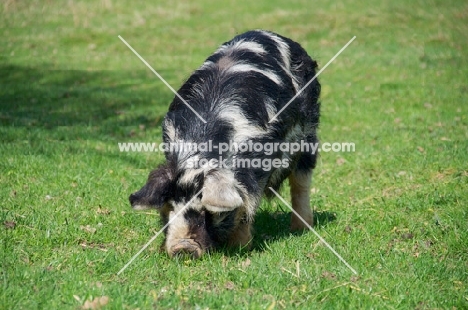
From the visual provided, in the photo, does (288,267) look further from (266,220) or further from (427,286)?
(266,220)

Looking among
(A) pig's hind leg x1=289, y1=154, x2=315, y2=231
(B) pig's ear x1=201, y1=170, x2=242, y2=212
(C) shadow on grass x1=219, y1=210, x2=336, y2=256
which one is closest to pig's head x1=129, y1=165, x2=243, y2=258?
(B) pig's ear x1=201, y1=170, x2=242, y2=212

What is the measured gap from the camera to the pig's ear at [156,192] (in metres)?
4.66

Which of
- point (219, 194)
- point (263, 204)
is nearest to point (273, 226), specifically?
point (263, 204)

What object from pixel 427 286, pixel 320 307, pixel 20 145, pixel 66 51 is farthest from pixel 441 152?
pixel 66 51

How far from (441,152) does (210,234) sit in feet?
15.1

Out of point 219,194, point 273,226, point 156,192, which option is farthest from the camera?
point 273,226

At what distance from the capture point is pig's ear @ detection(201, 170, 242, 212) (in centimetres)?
450

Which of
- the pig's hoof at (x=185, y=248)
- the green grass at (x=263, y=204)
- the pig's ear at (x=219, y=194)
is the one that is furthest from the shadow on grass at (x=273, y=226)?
the pig's ear at (x=219, y=194)

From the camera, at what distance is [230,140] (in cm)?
492

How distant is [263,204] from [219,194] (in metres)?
2.39

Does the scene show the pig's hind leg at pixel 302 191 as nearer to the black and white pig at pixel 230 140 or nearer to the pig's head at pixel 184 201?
the black and white pig at pixel 230 140

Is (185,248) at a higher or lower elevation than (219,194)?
lower

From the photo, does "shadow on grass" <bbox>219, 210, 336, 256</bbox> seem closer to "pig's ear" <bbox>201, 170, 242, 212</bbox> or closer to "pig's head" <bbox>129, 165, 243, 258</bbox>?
"pig's head" <bbox>129, 165, 243, 258</bbox>

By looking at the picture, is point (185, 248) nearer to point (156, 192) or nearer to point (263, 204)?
point (156, 192)
